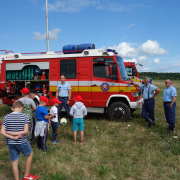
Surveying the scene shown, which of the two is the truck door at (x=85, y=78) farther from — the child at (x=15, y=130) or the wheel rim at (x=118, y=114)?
the child at (x=15, y=130)

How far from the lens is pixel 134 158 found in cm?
416

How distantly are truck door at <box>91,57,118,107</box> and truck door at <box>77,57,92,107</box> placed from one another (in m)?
0.16

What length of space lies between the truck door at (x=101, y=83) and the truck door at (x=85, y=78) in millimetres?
165

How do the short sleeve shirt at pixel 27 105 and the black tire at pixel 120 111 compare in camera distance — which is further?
the black tire at pixel 120 111

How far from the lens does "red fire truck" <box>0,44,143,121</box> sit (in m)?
7.05

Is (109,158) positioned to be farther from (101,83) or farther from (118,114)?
(101,83)

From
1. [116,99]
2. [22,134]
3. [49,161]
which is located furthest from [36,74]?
[22,134]

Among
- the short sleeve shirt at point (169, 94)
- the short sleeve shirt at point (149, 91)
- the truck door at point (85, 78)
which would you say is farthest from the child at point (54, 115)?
the short sleeve shirt at point (169, 94)

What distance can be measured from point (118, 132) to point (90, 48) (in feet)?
12.0

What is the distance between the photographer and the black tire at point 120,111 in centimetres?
702

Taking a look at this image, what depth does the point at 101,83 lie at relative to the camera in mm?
7176

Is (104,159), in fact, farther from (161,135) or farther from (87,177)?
(161,135)

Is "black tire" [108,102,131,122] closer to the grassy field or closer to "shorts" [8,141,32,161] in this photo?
the grassy field

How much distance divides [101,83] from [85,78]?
69cm
